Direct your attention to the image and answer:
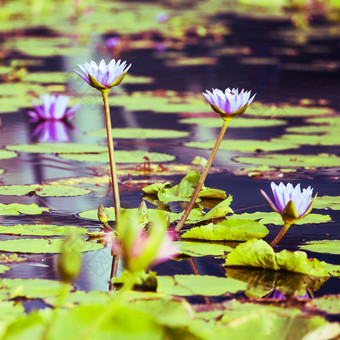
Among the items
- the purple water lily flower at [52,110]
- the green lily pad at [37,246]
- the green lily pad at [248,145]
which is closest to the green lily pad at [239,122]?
the green lily pad at [248,145]

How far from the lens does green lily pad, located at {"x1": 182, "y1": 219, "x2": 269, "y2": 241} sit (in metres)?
1.80

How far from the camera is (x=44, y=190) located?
7.51 ft

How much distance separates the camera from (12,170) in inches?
103

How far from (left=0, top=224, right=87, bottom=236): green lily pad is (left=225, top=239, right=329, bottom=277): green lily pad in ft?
1.33

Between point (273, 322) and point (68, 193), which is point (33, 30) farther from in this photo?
point (273, 322)

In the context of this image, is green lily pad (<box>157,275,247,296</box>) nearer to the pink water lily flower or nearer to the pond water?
the pond water

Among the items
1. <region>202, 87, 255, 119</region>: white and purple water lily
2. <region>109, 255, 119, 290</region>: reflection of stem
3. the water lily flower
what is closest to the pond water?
<region>109, 255, 119, 290</region>: reflection of stem

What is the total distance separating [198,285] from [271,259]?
0.20 m

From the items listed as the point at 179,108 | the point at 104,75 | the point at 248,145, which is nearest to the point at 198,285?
the point at 104,75

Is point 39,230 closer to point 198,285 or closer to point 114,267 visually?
point 114,267

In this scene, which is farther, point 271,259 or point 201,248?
point 201,248

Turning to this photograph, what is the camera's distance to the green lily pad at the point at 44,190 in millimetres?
2244

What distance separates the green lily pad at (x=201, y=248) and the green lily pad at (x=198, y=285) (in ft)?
0.55

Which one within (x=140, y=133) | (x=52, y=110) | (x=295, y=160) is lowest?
(x=295, y=160)
